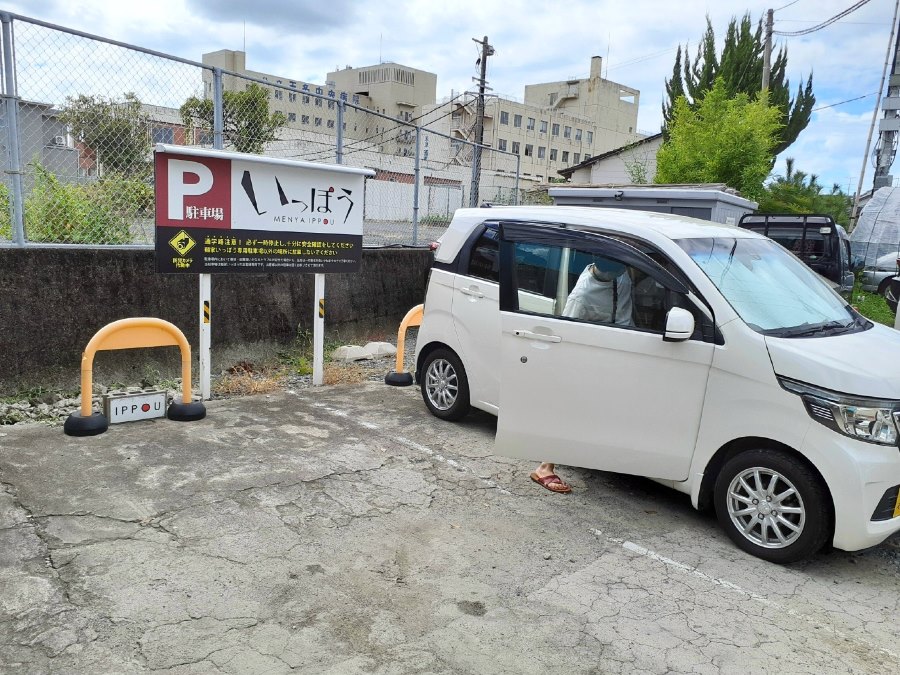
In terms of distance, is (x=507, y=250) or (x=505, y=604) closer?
(x=505, y=604)

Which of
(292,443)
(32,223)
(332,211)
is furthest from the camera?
(332,211)

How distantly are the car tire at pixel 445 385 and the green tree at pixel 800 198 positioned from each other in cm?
1342

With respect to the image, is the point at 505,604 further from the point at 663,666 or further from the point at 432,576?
the point at 663,666

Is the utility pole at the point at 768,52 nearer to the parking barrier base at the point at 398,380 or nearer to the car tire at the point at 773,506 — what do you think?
the parking barrier base at the point at 398,380

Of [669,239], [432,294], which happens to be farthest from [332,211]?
[669,239]

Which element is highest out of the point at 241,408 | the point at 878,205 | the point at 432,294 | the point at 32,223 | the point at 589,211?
the point at 878,205

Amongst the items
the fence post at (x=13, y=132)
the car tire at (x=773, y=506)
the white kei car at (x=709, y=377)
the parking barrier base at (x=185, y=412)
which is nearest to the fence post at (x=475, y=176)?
the white kei car at (x=709, y=377)

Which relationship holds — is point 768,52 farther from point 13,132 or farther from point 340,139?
point 13,132

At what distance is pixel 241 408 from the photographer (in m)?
6.23

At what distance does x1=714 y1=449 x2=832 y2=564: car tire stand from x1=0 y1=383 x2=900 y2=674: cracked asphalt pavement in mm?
136

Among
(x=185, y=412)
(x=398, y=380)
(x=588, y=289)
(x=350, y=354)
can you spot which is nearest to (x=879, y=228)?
(x=350, y=354)

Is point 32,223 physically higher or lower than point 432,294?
higher

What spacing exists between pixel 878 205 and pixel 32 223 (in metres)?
24.9

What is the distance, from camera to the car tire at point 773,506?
3537mm
